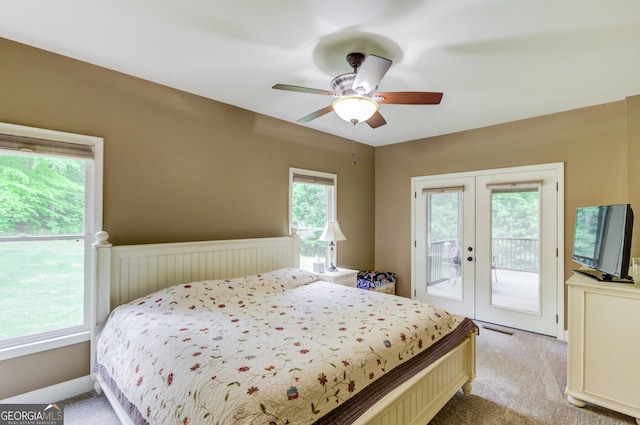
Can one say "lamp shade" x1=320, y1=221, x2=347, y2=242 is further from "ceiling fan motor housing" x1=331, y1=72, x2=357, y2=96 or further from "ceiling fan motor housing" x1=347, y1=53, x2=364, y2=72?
"ceiling fan motor housing" x1=347, y1=53, x2=364, y2=72

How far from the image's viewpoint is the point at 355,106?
2129mm

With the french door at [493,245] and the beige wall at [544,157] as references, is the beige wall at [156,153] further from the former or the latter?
the french door at [493,245]

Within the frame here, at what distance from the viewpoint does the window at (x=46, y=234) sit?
226 cm

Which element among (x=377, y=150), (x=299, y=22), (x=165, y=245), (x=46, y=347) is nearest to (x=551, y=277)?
(x=377, y=150)

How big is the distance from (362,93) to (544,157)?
2.81 meters

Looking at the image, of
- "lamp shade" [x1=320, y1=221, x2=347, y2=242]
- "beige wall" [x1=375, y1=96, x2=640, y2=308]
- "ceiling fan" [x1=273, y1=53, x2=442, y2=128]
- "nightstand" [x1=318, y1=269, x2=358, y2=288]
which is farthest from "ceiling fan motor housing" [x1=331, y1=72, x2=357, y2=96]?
"beige wall" [x1=375, y1=96, x2=640, y2=308]

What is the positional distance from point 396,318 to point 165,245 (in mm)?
2089

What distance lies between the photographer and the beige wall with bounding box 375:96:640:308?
3244 millimetres

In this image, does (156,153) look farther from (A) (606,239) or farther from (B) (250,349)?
(A) (606,239)

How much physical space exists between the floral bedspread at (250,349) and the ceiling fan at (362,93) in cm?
145

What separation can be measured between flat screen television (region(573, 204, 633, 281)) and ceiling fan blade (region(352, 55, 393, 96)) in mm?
2038

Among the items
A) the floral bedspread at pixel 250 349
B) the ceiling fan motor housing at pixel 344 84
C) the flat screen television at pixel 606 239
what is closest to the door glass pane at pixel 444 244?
the flat screen television at pixel 606 239

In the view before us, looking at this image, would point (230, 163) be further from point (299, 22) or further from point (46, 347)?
point (46, 347)

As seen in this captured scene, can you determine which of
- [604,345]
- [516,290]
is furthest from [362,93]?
[516,290]
